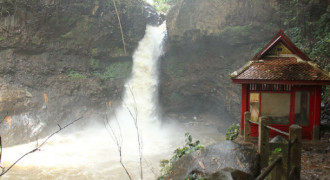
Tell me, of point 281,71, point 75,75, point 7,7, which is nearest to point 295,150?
point 281,71

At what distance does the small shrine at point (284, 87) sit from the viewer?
722 centimetres

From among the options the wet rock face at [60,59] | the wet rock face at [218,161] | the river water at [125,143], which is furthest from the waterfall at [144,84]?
the wet rock face at [218,161]

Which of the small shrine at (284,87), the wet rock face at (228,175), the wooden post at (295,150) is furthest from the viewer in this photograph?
the small shrine at (284,87)

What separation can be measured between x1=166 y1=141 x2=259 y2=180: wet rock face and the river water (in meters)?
1.18

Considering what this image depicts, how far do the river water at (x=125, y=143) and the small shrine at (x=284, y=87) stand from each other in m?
4.16

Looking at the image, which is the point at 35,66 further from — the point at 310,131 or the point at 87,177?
the point at 310,131

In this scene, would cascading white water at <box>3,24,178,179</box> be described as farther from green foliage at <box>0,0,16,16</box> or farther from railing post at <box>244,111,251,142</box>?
green foliage at <box>0,0,16,16</box>

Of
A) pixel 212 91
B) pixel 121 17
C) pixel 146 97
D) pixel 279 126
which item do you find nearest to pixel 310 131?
pixel 279 126

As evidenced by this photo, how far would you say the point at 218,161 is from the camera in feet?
16.1

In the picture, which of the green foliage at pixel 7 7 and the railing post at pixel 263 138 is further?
the green foliage at pixel 7 7

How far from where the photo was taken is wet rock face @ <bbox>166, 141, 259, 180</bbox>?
466 cm

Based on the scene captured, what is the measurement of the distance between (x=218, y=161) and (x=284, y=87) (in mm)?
4222

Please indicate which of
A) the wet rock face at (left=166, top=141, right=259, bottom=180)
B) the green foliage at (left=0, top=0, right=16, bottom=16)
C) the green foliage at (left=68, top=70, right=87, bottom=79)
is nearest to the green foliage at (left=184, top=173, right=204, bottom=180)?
the wet rock face at (left=166, top=141, right=259, bottom=180)

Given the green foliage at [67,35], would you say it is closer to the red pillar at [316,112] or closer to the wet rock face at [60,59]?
the wet rock face at [60,59]
